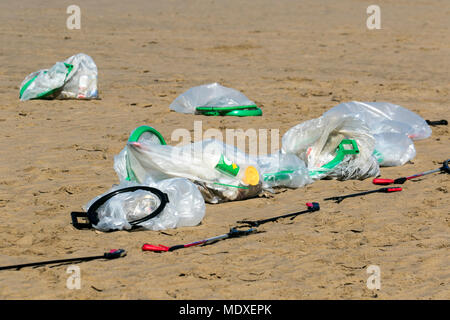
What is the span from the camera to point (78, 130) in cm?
698

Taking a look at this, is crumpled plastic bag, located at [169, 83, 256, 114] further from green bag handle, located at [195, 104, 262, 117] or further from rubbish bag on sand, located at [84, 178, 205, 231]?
rubbish bag on sand, located at [84, 178, 205, 231]

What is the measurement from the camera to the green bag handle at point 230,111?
761cm

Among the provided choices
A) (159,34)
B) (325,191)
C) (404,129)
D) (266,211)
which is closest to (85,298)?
(266,211)

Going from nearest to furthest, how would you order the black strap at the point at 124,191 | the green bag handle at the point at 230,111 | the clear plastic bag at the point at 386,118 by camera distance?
the black strap at the point at 124,191
the clear plastic bag at the point at 386,118
the green bag handle at the point at 230,111

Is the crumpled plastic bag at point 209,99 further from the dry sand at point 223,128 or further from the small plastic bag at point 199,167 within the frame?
the small plastic bag at point 199,167

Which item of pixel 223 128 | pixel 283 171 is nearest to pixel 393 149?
pixel 283 171

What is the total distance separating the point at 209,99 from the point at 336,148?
246 centimetres

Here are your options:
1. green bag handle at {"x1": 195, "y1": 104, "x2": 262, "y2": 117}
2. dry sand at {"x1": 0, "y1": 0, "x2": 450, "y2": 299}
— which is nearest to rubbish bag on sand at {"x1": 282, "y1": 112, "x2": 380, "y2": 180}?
dry sand at {"x1": 0, "y1": 0, "x2": 450, "y2": 299}

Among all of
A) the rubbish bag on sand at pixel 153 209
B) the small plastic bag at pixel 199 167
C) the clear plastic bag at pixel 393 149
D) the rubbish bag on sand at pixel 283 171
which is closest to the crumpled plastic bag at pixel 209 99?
the clear plastic bag at pixel 393 149

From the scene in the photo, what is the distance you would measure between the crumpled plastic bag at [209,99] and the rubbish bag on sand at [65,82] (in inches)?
45.2

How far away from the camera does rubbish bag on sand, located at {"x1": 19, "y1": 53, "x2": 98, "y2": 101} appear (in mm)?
8078
